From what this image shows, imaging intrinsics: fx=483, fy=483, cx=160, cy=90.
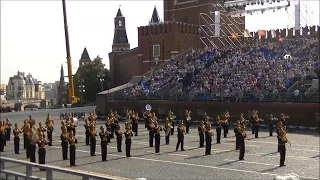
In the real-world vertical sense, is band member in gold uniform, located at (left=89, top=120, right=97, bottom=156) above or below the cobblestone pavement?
above

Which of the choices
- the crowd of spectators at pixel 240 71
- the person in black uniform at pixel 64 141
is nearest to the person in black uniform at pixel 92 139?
the person in black uniform at pixel 64 141

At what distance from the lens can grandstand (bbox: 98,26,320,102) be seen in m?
33.8

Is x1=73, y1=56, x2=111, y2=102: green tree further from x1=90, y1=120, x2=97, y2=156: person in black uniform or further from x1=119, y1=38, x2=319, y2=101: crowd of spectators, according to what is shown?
x1=90, y1=120, x2=97, y2=156: person in black uniform

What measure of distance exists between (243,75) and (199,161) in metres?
20.4

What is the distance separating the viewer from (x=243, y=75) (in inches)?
1481

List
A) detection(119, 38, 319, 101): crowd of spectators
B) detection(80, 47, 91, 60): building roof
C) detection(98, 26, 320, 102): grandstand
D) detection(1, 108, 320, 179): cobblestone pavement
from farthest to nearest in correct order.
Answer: detection(80, 47, 91, 60): building roof < detection(119, 38, 319, 101): crowd of spectators < detection(98, 26, 320, 102): grandstand < detection(1, 108, 320, 179): cobblestone pavement

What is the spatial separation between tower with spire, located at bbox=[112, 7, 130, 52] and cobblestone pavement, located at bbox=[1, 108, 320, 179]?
56893 mm

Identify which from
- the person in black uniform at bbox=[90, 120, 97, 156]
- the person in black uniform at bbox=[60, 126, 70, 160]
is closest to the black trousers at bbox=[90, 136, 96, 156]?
the person in black uniform at bbox=[90, 120, 97, 156]

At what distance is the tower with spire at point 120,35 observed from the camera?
8162 centimetres

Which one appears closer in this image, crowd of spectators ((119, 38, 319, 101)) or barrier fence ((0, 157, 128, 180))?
barrier fence ((0, 157, 128, 180))

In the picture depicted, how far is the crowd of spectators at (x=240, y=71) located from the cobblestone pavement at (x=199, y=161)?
1015 centimetres

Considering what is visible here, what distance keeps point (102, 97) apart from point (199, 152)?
26.3 metres

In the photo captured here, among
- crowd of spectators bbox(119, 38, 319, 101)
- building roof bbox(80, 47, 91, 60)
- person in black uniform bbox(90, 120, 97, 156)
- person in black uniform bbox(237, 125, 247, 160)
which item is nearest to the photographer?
person in black uniform bbox(237, 125, 247, 160)

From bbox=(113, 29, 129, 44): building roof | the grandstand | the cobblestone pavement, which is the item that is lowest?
the cobblestone pavement
